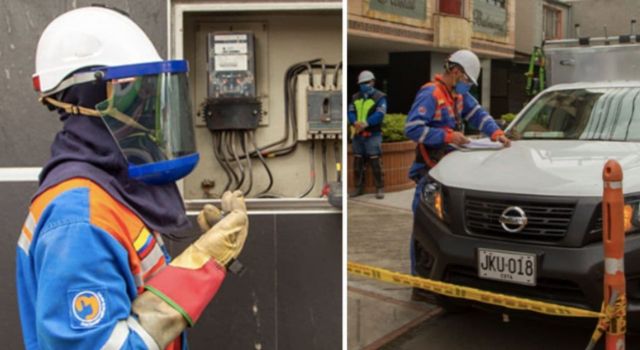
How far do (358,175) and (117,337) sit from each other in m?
4.63

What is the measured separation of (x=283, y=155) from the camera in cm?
372

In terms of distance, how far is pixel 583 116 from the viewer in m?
4.98

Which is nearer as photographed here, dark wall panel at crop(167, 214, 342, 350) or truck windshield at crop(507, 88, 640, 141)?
dark wall panel at crop(167, 214, 342, 350)

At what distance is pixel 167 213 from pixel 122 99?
334 mm

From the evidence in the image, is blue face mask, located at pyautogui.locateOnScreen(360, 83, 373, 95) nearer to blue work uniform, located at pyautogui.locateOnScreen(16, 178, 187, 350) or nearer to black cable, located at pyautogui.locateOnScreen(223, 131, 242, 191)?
black cable, located at pyautogui.locateOnScreen(223, 131, 242, 191)

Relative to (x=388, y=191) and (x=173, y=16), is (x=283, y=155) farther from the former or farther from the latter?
(x=388, y=191)

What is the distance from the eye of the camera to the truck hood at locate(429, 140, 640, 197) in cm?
369

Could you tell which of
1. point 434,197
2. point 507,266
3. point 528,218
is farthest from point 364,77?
point 507,266

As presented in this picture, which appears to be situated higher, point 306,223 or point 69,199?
point 69,199

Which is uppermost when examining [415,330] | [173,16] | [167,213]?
[173,16]

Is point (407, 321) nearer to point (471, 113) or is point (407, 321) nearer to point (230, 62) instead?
point (471, 113)

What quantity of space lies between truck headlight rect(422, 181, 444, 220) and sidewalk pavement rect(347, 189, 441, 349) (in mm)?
649

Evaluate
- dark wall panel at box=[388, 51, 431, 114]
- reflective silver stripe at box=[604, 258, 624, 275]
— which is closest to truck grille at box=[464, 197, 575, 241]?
reflective silver stripe at box=[604, 258, 624, 275]

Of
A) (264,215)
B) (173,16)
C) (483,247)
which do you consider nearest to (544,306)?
(483,247)
